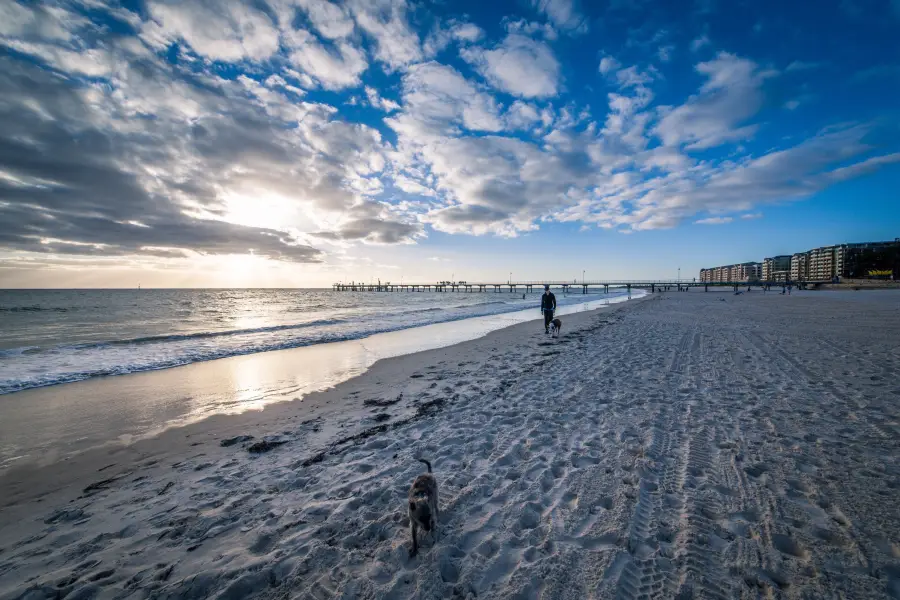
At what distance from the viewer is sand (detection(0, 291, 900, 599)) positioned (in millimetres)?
2596

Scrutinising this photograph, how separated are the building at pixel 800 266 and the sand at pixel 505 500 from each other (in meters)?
176

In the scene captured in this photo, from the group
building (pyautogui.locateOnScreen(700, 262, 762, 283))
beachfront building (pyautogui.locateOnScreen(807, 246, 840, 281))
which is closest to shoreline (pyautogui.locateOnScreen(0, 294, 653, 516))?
beachfront building (pyautogui.locateOnScreen(807, 246, 840, 281))

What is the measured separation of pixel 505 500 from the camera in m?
3.52

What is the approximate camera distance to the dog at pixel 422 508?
2930mm

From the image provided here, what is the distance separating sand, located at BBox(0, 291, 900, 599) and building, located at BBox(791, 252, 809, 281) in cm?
17640

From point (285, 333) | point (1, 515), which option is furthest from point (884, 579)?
point (285, 333)

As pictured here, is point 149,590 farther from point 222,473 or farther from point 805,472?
point 805,472

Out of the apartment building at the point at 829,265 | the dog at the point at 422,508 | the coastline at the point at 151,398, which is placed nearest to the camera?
the dog at the point at 422,508

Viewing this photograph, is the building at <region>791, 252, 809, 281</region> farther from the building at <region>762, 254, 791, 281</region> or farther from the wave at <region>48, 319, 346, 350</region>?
the wave at <region>48, 319, 346, 350</region>

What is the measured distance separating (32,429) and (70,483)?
124 inches

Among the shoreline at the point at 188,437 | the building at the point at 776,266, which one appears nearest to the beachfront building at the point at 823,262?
the building at the point at 776,266

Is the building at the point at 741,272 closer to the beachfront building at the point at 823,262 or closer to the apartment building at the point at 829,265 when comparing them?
the apartment building at the point at 829,265

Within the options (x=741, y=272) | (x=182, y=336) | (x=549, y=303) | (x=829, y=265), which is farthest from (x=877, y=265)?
(x=182, y=336)

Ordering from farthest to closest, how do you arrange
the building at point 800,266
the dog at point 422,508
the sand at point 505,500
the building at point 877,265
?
1. the building at point 800,266
2. the building at point 877,265
3. the dog at point 422,508
4. the sand at point 505,500
